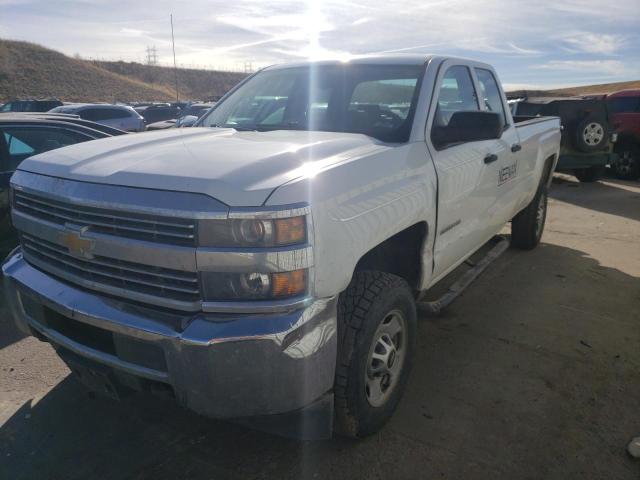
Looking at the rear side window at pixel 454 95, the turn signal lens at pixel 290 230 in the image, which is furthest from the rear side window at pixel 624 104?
the turn signal lens at pixel 290 230

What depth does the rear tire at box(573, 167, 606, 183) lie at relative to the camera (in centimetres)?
1109

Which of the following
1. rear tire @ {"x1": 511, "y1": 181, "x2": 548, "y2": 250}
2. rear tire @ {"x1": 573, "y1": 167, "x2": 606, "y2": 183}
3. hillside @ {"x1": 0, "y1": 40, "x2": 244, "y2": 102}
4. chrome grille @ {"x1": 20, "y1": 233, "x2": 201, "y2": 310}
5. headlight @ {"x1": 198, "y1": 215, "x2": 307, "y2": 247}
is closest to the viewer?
headlight @ {"x1": 198, "y1": 215, "x2": 307, "y2": 247}

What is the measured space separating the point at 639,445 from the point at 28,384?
3441 mm

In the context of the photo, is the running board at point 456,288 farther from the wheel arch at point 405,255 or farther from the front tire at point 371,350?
the front tire at point 371,350

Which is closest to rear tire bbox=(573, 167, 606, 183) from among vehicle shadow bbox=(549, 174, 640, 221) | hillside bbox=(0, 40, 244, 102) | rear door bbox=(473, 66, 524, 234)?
vehicle shadow bbox=(549, 174, 640, 221)

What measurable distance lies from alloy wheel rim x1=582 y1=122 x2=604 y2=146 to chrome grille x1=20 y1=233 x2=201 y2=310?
10.3 metres

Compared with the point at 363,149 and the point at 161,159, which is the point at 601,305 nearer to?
the point at 363,149

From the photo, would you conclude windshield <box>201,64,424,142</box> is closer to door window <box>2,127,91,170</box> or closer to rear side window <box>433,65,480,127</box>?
rear side window <box>433,65,480,127</box>

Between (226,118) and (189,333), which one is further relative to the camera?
(226,118)

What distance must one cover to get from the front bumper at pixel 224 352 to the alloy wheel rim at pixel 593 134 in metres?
9.99

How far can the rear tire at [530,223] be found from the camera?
19.0 feet

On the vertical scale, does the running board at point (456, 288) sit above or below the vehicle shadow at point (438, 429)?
above

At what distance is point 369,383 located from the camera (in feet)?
8.54

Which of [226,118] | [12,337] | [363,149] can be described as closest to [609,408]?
[363,149]
